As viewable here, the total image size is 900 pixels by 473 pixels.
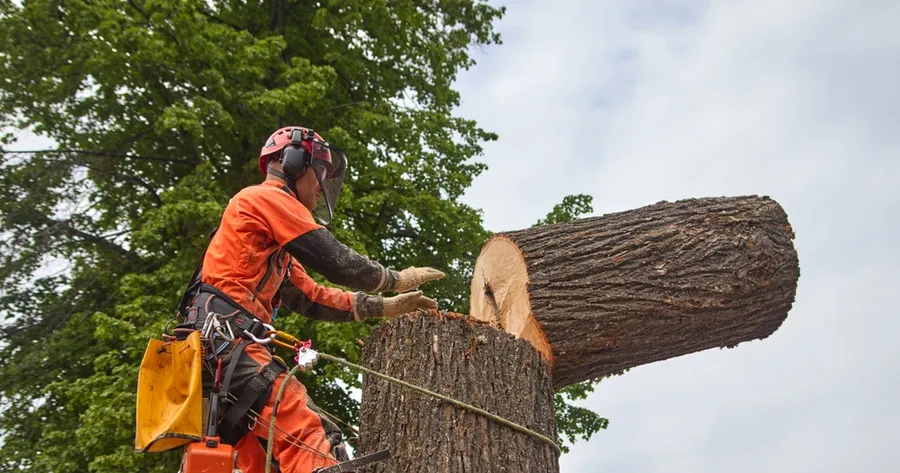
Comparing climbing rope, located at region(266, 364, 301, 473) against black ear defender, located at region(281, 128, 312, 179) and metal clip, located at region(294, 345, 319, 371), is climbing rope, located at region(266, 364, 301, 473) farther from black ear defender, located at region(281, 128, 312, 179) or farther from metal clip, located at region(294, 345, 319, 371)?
black ear defender, located at region(281, 128, 312, 179)

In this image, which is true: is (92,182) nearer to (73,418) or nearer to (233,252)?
(73,418)

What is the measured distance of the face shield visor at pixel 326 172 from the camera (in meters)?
3.65

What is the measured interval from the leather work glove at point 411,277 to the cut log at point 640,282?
0.65 m

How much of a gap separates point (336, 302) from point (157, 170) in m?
7.69

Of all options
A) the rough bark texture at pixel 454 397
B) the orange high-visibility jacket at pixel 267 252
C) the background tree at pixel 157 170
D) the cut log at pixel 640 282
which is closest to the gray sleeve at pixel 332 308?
the rough bark texture at pixel 454 397

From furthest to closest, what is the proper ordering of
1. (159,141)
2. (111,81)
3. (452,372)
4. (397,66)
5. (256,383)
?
(397,66) → (159,141) → (111,81) → (452,372) → (256,383)

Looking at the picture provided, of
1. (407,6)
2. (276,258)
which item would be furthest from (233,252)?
(407,6)

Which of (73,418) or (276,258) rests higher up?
(73,418)

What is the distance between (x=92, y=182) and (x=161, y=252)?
170 centimetres

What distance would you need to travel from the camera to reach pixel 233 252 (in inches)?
130

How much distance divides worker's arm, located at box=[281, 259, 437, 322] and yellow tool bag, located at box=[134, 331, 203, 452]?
0.86 metres

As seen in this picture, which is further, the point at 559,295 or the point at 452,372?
the point at 559,295

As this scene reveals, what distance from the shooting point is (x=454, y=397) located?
3.47 m

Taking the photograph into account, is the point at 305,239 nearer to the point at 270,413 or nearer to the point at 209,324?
the point at 209,324
